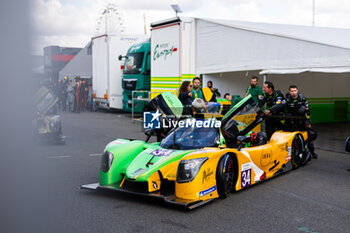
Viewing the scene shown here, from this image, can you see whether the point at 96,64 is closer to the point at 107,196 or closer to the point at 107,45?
the point at 107,45

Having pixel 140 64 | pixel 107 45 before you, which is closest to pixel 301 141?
pixel 140 64

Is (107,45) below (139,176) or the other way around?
the other way around

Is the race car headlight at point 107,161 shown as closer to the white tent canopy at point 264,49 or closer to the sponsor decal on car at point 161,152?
the sponsor decal on car at point 161,152

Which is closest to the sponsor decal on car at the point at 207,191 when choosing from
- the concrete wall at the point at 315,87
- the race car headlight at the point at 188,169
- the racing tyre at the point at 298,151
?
the race car headlight at the point at 188,169

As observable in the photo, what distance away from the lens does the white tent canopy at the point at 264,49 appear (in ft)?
32.3

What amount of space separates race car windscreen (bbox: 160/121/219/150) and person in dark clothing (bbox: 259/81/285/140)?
284 cm

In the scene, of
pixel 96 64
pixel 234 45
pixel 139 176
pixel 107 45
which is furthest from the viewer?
pixel 96 64

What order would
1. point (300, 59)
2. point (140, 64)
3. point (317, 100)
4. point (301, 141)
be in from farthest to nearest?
1. point (140, 64)
2. point (317, 100)
3. point (300, 59)
4. point (301, 141)

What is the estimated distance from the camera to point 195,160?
195 inches

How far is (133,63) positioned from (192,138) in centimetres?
1298

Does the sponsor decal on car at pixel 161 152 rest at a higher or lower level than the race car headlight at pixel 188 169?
higher

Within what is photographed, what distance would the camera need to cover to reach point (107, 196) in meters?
5.59

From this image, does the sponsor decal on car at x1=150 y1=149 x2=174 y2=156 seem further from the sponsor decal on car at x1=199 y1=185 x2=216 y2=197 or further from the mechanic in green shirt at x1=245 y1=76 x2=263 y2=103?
the mechanic in green shirt at x1=245 y1=76 x2=263 y2=103

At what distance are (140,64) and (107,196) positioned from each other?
1311 centimetres
